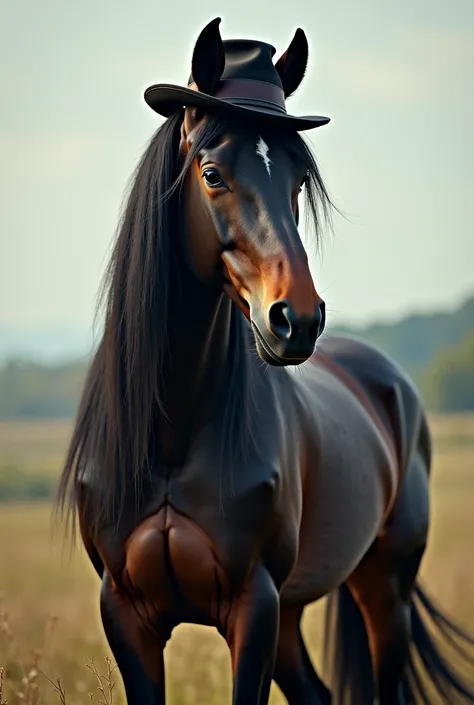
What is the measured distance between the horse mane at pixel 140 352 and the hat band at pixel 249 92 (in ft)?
0.54

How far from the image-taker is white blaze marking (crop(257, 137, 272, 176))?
331cm

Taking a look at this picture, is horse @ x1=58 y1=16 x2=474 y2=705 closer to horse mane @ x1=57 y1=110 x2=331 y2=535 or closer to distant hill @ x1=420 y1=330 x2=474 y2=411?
horse mane @ x1=57 y1=110 x2=331 y2=535

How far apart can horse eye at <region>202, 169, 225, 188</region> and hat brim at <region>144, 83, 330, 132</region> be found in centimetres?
17

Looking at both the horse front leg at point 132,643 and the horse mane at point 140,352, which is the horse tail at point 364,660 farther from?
the horse mane at point 140,352

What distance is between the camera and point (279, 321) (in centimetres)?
314

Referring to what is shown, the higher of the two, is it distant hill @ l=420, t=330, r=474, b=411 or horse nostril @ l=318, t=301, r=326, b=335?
horse nostril @ l=318, t=301, r=326, b=335

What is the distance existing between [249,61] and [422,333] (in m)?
28.3

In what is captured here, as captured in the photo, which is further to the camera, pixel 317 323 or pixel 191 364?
pixel 191 364

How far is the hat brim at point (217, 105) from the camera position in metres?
3.35

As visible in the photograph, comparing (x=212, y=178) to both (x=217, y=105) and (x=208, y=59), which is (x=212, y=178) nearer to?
(x=217, y=105)

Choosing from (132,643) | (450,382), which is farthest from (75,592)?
(450,382)

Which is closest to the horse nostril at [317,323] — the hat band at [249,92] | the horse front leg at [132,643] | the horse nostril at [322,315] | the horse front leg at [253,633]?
the horse nostril at [322,315]

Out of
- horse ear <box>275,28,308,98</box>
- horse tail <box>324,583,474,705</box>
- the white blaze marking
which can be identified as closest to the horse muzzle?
the white blaze marking

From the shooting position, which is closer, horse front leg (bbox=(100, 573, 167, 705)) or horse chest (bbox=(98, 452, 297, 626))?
horse chest (bbox=(98, 452, 297, 626))
